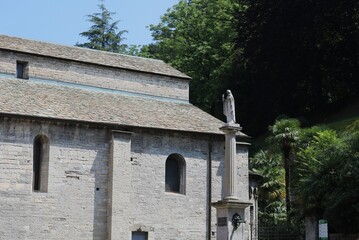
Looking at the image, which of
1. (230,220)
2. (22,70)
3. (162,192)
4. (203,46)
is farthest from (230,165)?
(203,46)

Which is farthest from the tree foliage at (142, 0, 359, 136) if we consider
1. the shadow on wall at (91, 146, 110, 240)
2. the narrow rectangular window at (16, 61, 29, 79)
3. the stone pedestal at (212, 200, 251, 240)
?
the stone pedestal at (212, 200, 251, 240)

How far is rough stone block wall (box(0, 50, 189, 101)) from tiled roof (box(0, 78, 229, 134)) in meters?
0.50

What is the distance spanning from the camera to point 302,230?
29875 millimetres

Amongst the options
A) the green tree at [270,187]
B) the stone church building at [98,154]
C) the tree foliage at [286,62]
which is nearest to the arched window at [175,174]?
the stone church building at [98,154]

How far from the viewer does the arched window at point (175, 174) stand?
30.0 meters

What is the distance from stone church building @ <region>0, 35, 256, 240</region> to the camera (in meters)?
26.5

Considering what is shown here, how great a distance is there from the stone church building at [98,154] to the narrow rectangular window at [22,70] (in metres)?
0.05

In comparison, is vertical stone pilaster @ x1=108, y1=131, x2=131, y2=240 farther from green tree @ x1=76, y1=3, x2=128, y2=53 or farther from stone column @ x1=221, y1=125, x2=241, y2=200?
green tree @ x1=76, y1=3, x2=128, y2=53

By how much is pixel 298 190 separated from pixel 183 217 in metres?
5.32

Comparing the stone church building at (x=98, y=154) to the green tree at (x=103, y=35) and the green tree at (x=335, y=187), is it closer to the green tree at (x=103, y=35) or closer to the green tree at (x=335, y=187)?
the green tree at (x=335, y=187)

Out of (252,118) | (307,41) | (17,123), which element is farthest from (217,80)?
(17,123)

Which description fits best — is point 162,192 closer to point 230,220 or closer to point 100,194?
point 100,194

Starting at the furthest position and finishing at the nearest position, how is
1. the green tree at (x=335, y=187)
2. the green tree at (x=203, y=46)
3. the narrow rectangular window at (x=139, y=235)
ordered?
1. the green tree at (x=203, y=46)
2. the narrow rectangular window at (x=139, y=235)
3. the green tree at (x=335, y=187)

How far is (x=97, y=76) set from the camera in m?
31.9
